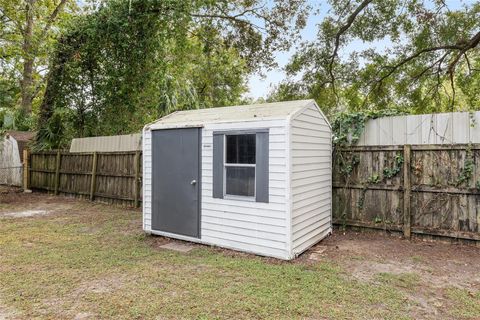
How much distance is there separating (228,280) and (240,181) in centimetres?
154

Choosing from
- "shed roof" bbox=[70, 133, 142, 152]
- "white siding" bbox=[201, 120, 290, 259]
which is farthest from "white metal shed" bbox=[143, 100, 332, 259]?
"shed roof" bbox=[70, 133, 142, 152]

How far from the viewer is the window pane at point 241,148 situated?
4.72 meters

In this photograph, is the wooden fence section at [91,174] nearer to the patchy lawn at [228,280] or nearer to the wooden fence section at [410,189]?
the patchy lawn at [228,280]

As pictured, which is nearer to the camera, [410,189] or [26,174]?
[410,189]

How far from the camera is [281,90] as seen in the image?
11.6 meters

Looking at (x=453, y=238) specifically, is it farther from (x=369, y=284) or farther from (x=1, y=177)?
(x=1, y=177)

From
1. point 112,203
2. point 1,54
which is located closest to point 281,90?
point 112,203

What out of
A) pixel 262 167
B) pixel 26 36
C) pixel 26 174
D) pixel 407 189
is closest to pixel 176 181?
pixel 262 167

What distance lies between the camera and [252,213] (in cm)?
465

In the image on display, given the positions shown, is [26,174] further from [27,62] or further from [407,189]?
[407,189]

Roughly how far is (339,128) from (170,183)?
3321mm

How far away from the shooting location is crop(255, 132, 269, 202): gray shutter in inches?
178

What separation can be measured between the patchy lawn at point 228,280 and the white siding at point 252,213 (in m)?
0.20

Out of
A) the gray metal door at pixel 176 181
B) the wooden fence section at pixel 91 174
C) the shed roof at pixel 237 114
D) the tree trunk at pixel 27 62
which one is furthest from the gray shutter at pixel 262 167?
the tree trunk at pixel 27 62
